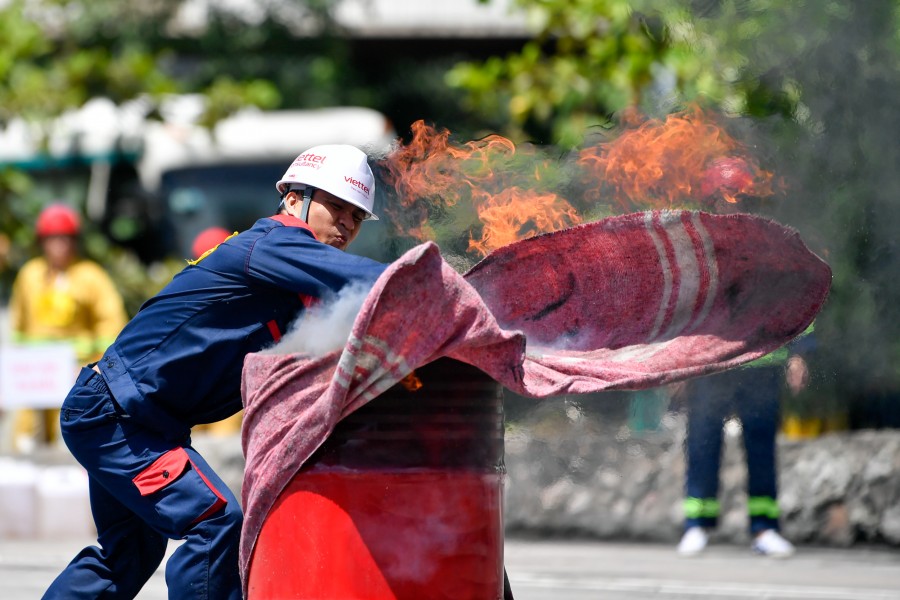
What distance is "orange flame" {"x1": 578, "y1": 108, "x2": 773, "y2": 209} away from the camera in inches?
199

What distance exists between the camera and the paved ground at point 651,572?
6.74 metres

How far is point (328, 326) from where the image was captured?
13.1ft

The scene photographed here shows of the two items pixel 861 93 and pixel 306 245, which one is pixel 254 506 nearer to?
pixel 306 245

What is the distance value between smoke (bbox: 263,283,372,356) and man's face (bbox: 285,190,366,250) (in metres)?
0.32

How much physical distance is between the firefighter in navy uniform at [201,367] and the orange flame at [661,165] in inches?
42.8

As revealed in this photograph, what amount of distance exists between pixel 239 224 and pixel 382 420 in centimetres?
1042

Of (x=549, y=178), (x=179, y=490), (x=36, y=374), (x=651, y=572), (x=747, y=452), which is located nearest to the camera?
(x=179, y=490)

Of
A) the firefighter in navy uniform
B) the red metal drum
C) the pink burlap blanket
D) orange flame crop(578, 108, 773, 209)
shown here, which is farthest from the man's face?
orange flame crop(578, 108, 773, 209)

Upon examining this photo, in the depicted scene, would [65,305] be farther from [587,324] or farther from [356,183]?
[587,324]

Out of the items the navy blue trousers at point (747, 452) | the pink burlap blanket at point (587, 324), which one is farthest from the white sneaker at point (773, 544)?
the pink burlap blanket at point (587, 324)

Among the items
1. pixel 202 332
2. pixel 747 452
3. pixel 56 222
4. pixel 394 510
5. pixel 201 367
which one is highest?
pixel 56 222

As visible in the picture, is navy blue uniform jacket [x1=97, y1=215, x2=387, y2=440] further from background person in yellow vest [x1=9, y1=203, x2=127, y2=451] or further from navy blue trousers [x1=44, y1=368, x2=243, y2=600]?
background person in yellow vest [x1=9, y1=203, x2=127, y2=451]

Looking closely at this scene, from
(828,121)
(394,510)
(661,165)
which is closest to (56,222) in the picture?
(828,121)

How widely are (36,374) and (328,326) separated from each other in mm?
6511
